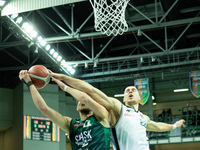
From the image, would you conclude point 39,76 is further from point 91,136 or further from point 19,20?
point 19,20

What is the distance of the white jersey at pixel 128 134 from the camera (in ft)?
17.3

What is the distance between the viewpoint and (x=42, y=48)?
1753cm

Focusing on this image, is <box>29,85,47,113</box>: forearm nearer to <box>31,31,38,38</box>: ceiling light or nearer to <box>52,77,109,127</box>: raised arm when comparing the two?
<box>52,77,109,127</box>: raised arm

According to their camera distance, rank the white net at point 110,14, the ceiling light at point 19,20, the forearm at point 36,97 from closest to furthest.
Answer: the forearm at point 36,97 < the white net at point 110,14 < the ceiling light at point 19,20

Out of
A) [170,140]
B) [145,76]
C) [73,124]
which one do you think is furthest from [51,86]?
[73,124]

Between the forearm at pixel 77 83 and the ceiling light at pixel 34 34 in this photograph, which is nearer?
the forearm at pixel 77 83

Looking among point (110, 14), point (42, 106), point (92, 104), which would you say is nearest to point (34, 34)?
point (110, 14)

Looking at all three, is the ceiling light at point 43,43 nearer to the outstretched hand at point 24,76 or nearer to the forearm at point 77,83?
the outstretched hand at point 24,76

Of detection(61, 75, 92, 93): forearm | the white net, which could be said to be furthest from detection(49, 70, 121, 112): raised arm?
the white net

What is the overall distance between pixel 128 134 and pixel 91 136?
0.61 meters

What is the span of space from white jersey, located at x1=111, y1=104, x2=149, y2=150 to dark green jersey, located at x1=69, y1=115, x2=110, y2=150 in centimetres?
30

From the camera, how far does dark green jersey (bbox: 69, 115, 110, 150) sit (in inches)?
195

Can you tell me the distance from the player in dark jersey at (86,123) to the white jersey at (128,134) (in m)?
0.29

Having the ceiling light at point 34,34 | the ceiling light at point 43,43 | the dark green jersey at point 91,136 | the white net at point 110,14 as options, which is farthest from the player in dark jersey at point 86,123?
the ceiling light at point 43,43
